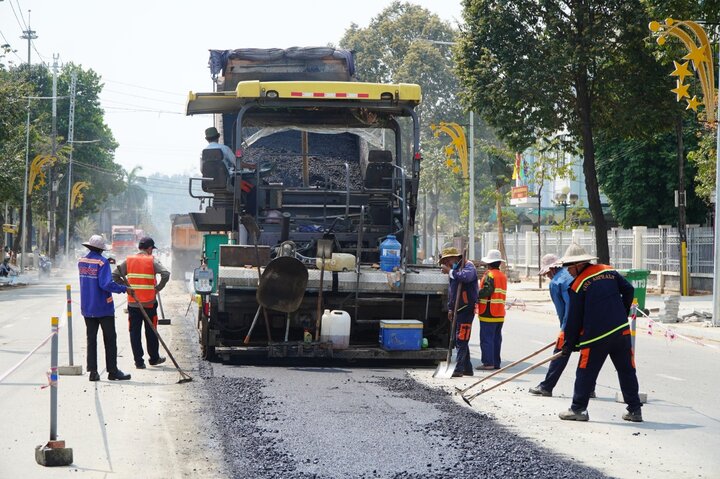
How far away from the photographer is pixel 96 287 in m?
11.5

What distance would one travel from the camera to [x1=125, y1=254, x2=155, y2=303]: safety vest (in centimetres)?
1243

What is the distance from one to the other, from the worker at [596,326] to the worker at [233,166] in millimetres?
4875

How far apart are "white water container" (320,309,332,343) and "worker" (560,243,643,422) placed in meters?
3.55

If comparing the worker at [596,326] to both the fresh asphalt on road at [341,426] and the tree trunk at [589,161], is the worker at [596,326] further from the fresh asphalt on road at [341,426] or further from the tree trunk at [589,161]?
the tree trunk at [589,161]

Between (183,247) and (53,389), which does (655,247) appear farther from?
(53,389)

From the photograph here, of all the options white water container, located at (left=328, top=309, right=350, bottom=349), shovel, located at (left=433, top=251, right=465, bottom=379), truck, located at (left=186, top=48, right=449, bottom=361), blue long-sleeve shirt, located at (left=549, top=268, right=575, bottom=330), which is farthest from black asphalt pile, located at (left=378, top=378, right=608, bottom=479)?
truck, located at (left=186, top=48, right=449, bottom=361)

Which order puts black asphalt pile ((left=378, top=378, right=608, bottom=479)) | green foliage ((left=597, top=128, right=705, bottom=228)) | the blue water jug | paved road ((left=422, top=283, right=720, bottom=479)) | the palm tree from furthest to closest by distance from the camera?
the palm tree < green foliage ((left=597, top=128, right=705, bottom=228)) < the blue water jug < paved road ((left=422, top=283, right=720, bottom=479)) < black asphalt pile ((left=378, top=378, right=608, bottom=479))

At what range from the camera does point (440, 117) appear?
66.9 meters

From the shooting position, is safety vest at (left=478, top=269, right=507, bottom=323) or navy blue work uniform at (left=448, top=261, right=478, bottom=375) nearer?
navy blue work uniform at (left=448, top=261, right=478, bottom=375)

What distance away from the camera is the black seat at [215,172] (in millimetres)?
12438

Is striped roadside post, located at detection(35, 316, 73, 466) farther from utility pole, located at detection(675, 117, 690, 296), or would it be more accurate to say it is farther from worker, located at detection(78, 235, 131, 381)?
utility pole, located at detection(675, 117, 690, 296)

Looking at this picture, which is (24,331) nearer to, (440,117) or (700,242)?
(700,242)

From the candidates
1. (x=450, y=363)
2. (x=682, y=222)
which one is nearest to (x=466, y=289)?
(x=450, y=363)

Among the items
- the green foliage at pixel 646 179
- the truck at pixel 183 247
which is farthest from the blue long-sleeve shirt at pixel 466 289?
the truck at pixel 183 247
